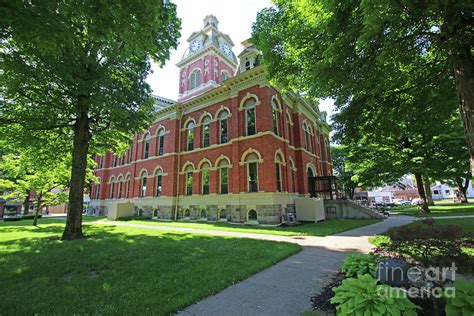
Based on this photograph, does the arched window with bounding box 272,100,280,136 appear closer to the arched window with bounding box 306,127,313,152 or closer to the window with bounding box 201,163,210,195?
the arched window with bounding box 306,127,313,152

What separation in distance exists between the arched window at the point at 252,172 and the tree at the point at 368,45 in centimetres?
779

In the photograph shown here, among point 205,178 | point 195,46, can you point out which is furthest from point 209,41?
point 205,178

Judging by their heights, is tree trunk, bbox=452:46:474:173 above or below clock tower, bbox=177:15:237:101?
below

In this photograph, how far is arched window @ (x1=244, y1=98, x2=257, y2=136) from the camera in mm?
17938

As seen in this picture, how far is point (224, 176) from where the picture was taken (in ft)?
62.3

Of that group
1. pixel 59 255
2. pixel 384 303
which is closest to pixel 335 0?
pixel 384 303

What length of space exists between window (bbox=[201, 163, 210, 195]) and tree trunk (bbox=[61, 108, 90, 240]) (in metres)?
10.0

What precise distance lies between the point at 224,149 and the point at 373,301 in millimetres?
17223

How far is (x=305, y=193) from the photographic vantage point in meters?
20.2

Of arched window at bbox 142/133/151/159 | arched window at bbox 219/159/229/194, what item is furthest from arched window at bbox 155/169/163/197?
arched window at bbox 219/159/229/194

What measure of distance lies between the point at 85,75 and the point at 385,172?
23.7 m

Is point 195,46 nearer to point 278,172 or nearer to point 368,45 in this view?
point 278,172

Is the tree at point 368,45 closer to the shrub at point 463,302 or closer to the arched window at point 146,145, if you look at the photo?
the shrub at point 463,302

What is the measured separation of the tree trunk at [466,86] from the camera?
5.71 metres
